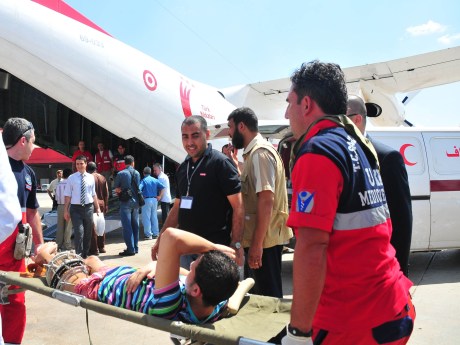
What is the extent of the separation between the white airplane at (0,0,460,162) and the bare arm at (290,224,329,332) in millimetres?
5014

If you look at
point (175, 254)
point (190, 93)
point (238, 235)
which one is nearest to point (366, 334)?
point (175, 254)

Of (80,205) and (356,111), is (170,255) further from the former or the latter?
(80,205)

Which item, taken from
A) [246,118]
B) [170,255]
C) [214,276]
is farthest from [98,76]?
[214,276]

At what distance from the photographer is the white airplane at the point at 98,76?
776cm

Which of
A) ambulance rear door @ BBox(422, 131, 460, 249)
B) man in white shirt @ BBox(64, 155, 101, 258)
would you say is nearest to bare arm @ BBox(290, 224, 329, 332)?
ambulance rear door @ BBox(422, 131, 460, 249)

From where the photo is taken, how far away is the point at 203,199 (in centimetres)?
298

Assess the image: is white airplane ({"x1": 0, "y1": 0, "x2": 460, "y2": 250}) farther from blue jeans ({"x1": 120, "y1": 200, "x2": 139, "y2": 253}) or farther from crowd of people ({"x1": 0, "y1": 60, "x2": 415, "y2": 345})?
crowd of people ({"x1": 0, "y1": 60, "x2": 415, "y2": 345})

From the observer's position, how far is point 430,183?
527cm

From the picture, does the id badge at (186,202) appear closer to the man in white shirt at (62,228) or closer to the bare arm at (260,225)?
the bare arm at (260,225)

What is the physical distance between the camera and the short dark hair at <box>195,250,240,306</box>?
7.22ft

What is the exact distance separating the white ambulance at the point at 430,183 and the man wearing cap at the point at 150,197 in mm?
4791

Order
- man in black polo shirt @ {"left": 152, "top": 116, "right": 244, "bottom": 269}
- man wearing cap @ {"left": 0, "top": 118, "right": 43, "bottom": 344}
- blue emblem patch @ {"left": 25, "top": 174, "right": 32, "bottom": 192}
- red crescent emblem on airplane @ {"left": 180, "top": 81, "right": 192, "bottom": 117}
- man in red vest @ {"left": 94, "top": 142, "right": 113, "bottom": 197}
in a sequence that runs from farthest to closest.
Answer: man in red vest @ {"left": 94, "top": 142, "right": 113, "bottom": 197}
red crescent emblem on airplane @ {"left": 180, "top": 81, "right": 192, "bottom": 117}
blue emblem patch @ {"left": 25, "top": 174, "right": 32, "bottom": 192}
man in black polo shirt @ {"left": 152, "top": 116, "right": 244, "bottom": 269}
man wearing cap @ {"left": 0, "top": 118, "right": 43, "bottom": 344}

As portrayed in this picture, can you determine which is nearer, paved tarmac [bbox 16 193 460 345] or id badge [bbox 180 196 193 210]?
id badge [bbox 180 196 193 210]

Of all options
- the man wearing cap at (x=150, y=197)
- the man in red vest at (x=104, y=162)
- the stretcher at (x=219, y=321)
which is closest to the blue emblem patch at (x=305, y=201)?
the stretcher at (x=219, y=321)
